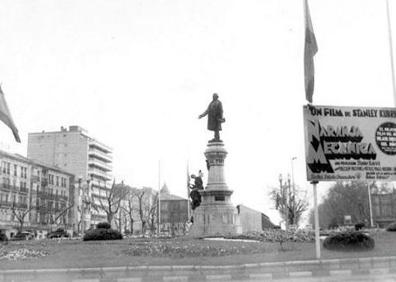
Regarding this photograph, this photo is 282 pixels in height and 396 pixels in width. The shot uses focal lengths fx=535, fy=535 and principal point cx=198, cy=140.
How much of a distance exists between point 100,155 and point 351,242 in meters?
107

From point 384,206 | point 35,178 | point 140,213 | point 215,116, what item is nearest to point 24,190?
point 35,178

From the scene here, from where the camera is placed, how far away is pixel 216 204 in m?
30.7

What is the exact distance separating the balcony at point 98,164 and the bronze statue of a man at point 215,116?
87704mm

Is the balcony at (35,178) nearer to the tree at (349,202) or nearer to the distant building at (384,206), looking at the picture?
the tree at (349,202)

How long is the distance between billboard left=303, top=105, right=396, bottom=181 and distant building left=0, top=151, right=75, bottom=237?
6245cm

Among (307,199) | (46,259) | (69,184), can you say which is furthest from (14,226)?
(46,259)

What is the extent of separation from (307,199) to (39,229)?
1865 inches

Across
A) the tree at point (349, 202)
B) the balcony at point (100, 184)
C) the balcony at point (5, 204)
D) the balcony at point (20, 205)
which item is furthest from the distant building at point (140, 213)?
the tree at point (349, 202)

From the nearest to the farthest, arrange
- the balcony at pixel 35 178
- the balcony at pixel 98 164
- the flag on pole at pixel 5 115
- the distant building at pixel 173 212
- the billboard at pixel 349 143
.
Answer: the flag on pole at pixel 5 115
the billboard at pixel 349 143
the balcony at pixel 35 178
the distant building at pixel 173 212
the balcony at pixel 98 164

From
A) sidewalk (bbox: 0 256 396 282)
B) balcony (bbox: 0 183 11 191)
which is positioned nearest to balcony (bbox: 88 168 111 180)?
balcony (bbox: 0 183 11 191)

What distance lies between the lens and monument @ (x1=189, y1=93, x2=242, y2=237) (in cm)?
3016

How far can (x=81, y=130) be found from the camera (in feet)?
376

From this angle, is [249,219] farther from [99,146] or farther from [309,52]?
[99,146]

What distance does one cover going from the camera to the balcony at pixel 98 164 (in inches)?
4652
